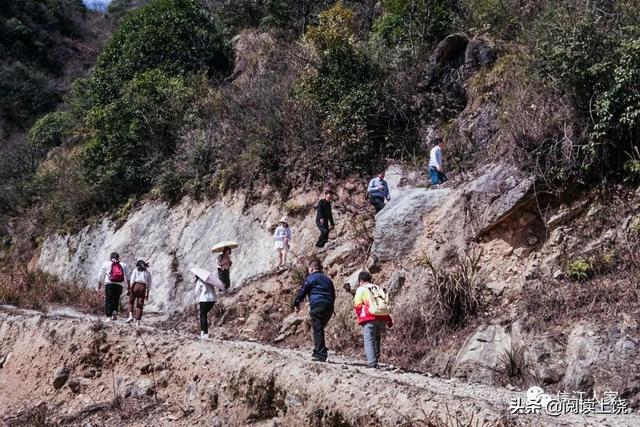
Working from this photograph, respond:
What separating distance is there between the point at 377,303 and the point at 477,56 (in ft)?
29.7

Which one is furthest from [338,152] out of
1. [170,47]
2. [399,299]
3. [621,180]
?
[170,47]

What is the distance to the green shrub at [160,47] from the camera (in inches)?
927

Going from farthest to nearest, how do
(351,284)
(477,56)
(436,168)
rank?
(477,56) → (436,168) → (351,284)

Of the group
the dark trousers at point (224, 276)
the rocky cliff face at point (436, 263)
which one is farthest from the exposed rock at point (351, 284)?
the dark trousers at point (224, 276)

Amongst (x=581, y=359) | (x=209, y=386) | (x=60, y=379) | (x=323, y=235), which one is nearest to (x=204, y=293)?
(x=209, y=386)

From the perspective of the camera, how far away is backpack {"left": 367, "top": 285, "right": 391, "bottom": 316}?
832 cm

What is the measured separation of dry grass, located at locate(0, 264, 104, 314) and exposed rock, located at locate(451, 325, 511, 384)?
38.1 feet

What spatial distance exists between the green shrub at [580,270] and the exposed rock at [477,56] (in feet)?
25.6

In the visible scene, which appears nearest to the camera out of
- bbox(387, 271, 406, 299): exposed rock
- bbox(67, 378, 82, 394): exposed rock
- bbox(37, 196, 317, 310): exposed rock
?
bbox(387, 271, 406, 299): exposed rock

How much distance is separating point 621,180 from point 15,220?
79.8 feet

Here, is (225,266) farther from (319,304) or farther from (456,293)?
(456,293)

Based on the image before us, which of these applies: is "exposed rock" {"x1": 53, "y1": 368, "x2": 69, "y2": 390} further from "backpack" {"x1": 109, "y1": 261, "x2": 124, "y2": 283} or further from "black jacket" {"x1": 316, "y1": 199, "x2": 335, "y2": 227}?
"black jacket" {"x1": 316, "y1": 199, "x2": 335, "y2": 227}

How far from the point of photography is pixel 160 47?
23.6m

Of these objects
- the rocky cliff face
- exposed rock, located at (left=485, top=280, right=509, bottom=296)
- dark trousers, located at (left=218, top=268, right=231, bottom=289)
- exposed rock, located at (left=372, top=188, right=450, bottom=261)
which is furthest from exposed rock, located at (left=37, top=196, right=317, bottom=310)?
exposed rock, located at (left=485, top=280, right=509, bottom=296)
